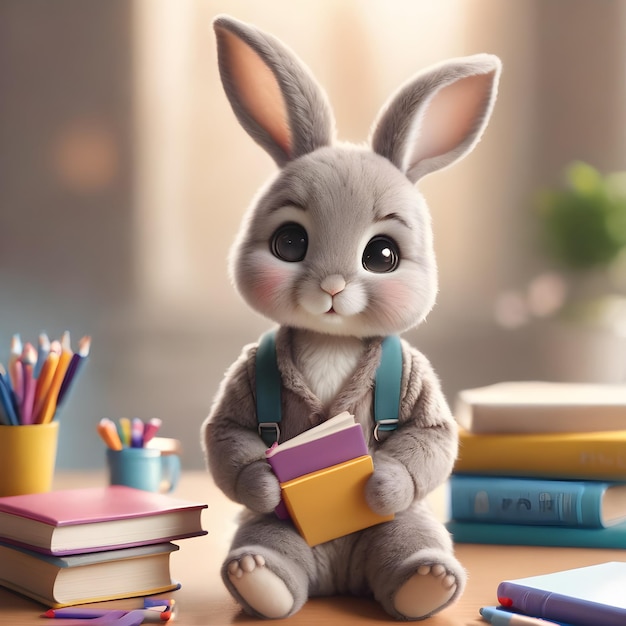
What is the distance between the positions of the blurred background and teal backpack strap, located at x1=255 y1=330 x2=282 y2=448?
0.71 metres

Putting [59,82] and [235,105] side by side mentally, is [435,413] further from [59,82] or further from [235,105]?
[59,82]

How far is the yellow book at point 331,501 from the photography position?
65 centimetres

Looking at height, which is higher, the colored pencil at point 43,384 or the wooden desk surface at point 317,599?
the colored pencil at point 43,384

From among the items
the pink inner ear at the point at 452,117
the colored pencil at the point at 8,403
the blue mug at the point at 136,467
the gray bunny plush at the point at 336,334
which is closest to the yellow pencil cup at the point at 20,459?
the colored pencil at the point at 8,403

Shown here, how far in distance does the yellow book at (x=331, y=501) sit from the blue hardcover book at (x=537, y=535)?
0.23 m

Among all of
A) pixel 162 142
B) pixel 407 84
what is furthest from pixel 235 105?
pixel 162 142

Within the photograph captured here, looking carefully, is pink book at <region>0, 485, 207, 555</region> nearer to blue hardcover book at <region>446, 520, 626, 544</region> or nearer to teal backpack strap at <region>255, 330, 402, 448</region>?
teal backpack strap at <region>255, 330, 402, 448</region>

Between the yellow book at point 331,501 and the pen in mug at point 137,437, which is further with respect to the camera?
the pen in mug at point 137,437

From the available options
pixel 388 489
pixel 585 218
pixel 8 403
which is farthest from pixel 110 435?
pixel 585 218

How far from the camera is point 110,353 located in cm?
143

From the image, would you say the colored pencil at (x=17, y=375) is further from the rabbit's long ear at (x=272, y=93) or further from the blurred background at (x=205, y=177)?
the blurred background at (x=205, y=177)

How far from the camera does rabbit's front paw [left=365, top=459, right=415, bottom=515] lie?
648 mm

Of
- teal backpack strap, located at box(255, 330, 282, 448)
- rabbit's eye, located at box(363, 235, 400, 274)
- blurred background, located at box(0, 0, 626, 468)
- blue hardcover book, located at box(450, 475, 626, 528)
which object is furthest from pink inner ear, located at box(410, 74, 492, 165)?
blurred background, located at box(0, 0, 626, 468)

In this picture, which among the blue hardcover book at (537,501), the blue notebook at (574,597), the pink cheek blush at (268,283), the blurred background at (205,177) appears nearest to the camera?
the blue notebook at (574,597)
